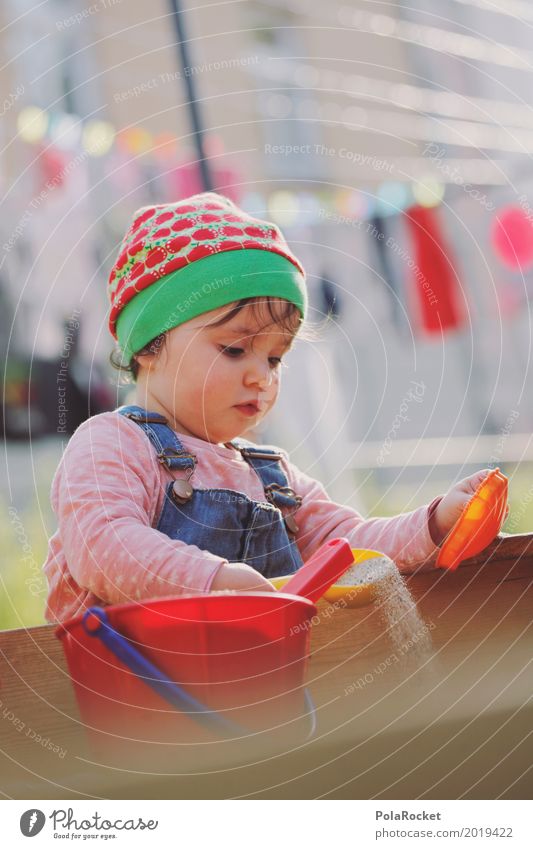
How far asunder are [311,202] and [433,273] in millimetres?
344

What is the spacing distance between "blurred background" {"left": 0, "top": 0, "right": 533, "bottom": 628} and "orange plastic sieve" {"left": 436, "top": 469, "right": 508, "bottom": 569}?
595 mm

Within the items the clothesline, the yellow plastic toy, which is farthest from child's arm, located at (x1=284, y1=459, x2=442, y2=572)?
the clothesline

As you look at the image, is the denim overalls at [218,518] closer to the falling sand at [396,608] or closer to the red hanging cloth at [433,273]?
the falling sand at [396,608]

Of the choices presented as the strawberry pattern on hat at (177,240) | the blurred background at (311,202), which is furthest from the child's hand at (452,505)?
the blurred background at (311,202)

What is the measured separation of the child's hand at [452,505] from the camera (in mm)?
609

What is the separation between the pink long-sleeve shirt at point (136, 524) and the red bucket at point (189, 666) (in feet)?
0.21

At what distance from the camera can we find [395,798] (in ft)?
1.71

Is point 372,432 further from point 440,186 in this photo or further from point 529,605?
point 529,605

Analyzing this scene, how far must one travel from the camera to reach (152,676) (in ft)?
1.41

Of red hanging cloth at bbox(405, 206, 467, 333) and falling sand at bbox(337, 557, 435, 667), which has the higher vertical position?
red hanging cloth at bbox(405, 206, 467, 333)

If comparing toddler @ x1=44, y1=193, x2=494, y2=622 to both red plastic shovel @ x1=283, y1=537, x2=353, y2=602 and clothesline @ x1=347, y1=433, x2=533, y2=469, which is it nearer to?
red plastic shovel @ x1=283, y1=537, x2=353, y2=602

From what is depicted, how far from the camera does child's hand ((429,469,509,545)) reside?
0.61 metres

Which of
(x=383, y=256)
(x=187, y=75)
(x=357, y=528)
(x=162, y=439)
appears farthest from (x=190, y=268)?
(x=383, y=256)
